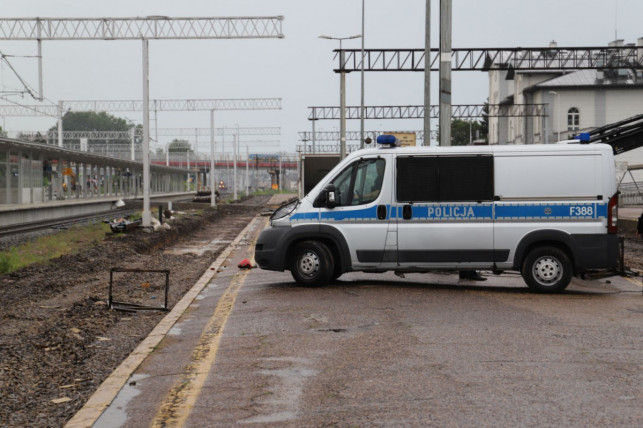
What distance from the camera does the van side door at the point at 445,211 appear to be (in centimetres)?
1436

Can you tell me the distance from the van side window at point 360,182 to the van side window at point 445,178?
341 millimetres

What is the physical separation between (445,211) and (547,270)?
1753 mm

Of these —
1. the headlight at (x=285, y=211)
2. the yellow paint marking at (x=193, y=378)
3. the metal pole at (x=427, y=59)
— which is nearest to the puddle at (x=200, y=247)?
the metal pole at (x=427, y=59)

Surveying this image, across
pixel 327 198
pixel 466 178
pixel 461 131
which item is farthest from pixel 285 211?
pixel 461 131

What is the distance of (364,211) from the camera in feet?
48.4

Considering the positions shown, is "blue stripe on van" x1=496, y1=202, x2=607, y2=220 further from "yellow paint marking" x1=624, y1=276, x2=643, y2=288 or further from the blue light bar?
"yellow paint marking" x1=624, y1=276, x2=643, y2=288

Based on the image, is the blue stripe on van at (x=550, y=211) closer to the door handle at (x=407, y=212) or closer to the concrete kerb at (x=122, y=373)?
the door handle at (x=407, y=212)

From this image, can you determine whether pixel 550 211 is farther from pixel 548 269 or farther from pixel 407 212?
pixel 407 212

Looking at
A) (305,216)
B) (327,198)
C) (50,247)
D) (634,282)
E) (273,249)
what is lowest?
(50,247)

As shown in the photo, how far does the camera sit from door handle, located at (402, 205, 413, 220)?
47.8ft

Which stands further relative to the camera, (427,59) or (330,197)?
(427,59)

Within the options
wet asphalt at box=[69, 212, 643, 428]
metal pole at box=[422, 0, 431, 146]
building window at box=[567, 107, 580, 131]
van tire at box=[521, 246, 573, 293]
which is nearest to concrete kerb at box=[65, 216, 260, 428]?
wet asphalt at box=[69, 212, 643, 428]

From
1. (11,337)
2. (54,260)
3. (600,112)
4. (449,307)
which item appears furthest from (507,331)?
(600,112)

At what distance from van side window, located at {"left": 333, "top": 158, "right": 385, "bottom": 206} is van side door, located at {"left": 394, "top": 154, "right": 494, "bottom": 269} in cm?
33
